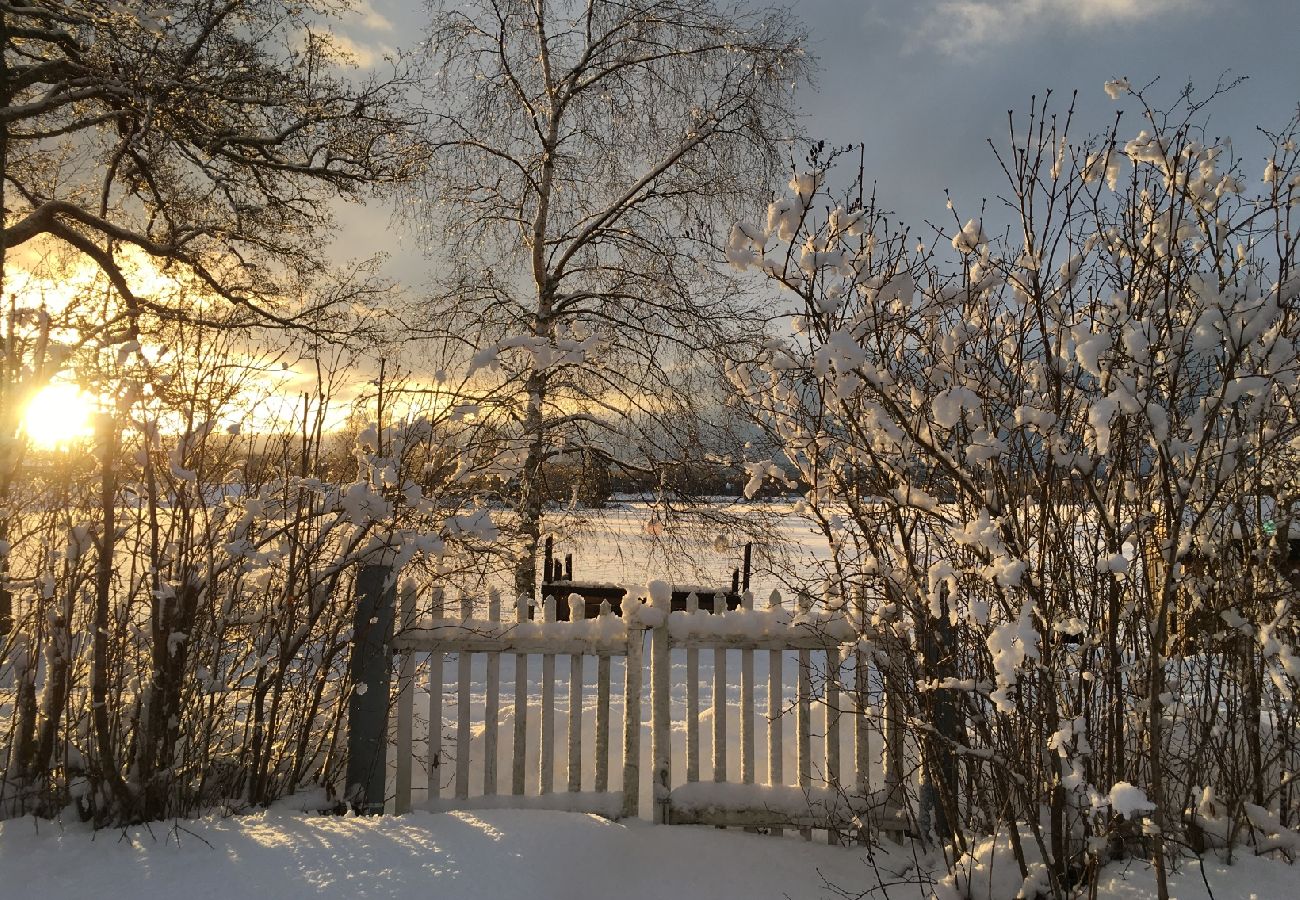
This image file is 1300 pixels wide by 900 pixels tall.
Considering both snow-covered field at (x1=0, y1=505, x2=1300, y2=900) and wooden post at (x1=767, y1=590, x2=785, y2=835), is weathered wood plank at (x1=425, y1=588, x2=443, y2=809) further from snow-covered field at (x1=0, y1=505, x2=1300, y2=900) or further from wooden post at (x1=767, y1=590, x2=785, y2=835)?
wooden post at (x1=767, y1=590, x2=785, y2=835)

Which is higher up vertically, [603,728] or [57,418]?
[57,418]

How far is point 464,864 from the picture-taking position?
2746 mm

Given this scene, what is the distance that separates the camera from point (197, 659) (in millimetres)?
3176

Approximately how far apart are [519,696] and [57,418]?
2.34 m

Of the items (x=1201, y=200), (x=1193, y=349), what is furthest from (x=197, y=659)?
(x=1201, y=200)

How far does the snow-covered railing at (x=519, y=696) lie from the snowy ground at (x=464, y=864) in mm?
439

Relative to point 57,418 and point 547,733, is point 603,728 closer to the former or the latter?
point 547,733

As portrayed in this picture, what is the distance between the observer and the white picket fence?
3.70 meters

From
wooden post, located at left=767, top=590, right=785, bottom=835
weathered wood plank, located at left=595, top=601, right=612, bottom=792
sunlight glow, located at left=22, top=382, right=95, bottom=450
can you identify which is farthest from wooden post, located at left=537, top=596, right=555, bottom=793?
sunlight glow, located at left=22, top=382, right=95, bottom=450

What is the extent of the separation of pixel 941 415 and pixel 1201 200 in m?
1.35

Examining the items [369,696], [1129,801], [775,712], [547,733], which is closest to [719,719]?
[775,712]

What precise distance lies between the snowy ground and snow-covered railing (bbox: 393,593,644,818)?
0.44 meters

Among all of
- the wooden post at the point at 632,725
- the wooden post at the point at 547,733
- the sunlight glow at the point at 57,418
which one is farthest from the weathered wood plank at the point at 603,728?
the sunlight glow at the point at 57,418

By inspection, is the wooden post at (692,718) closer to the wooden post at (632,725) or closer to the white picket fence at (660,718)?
the white picket fence at (660,718)
